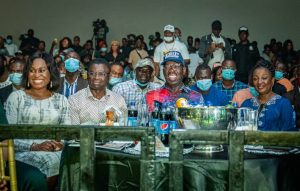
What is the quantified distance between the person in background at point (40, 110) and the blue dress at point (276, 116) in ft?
6.02

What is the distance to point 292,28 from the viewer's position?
14.7m

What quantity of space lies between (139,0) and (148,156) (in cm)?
1367

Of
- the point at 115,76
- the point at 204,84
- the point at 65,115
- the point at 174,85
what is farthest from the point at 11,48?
the point at 65,115

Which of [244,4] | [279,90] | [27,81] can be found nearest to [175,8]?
[244,4]

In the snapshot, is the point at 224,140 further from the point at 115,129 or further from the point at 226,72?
the point at 226,72

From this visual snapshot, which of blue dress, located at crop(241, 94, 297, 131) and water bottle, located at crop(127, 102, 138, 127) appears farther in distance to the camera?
blue dress, located at crop(241, 94, 297, 131)

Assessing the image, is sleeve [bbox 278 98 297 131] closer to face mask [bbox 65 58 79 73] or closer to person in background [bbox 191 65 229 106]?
person in background [bbox 191 65 229 106]

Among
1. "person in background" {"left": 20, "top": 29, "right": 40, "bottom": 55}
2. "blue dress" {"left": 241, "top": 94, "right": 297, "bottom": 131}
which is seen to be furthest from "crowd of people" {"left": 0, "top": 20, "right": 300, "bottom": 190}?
"person in background" {"left": 20, "top": 29, "right": 40, "bottom": 55}

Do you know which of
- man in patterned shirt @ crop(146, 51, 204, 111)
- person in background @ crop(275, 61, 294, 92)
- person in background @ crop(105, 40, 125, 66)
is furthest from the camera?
person in background @ crop(105, 40, 125, 66)

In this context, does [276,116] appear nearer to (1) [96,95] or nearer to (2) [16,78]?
(1) [96,95]

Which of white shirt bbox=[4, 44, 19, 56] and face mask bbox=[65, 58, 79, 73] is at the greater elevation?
white shirt bbox=[4, 44, 19, 56]

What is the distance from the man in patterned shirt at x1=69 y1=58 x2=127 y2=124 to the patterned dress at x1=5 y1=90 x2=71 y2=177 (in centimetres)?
35

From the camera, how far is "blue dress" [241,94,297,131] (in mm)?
4008

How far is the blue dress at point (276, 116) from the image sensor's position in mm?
4008
